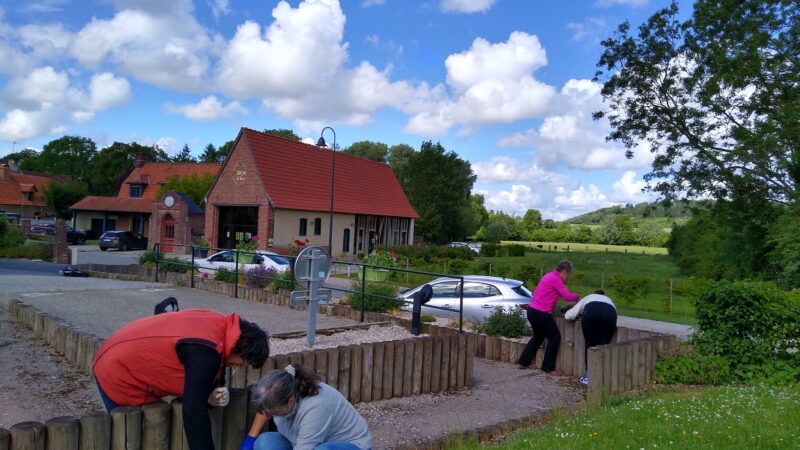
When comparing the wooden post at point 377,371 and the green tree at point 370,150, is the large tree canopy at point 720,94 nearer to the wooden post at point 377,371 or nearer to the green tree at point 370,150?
the wooden post at point 377,371

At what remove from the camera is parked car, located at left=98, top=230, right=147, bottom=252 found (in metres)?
43.8

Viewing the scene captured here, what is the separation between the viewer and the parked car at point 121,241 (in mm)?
43812

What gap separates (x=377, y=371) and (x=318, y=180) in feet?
123

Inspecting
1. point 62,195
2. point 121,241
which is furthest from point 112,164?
point 121,241

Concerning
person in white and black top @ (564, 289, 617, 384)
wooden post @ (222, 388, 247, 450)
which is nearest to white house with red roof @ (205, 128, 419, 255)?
person in white and black top @ (564, 289, 617, 384)

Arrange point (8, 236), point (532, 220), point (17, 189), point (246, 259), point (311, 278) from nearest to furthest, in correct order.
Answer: point (311, 278)
point (246, 259)
point (8, 236)
point (17, 189)
point (532, 220)

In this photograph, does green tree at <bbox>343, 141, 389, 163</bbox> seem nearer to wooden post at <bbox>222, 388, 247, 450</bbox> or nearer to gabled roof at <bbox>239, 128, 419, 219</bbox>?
gabled roof at <bbox>239, 128, 419, 219</bbox>

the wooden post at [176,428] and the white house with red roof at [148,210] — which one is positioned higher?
the white house with red roof at [148,210]

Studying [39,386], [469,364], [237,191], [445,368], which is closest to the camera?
[39,386]

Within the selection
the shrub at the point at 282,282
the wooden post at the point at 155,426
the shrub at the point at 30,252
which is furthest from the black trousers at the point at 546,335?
the shrub at the point at 30,252

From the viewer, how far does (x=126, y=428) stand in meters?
3.94

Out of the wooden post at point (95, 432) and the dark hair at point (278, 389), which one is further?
the wooden post at point (95, 432)

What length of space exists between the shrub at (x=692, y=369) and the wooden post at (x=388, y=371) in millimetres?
3776

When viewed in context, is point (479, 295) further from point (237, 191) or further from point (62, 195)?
point (62, 195)
